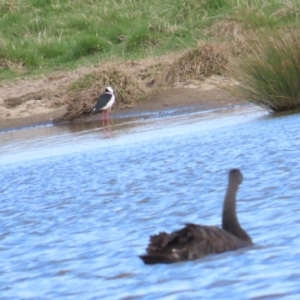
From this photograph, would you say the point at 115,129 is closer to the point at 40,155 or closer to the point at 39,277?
the point at 40,155

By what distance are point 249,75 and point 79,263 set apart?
9.23 meters

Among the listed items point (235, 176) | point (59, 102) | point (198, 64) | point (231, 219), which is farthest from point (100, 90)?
point (231, 219)

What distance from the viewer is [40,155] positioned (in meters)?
13.6

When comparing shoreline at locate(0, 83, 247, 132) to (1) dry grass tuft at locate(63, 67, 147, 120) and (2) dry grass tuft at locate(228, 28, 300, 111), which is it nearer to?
(1) dry grass tuft at locate(63, 67, 147, 120)

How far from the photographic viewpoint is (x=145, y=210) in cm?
771

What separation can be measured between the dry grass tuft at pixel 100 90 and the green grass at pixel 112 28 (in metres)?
1.67

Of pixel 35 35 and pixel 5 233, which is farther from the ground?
pixel 35 35

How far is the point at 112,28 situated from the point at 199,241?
61.4ft

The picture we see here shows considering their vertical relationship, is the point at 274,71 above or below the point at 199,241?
above

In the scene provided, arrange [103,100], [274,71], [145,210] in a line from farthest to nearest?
[103,100] → [274,71] → [145,210]

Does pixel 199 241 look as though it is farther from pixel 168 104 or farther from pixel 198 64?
pixel 198 64

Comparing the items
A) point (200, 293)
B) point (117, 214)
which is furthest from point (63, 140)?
point (200, 293)

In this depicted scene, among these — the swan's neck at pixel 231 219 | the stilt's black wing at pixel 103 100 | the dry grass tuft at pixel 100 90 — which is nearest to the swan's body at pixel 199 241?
the swan's neck at pixel 231 219

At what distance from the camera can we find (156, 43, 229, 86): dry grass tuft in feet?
64.8
